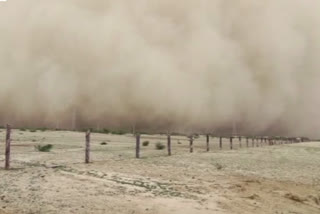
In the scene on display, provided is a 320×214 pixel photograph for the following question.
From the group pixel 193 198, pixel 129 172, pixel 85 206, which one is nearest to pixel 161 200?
pixel 193 198

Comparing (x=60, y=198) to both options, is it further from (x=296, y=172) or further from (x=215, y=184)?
(x=296, y=172)

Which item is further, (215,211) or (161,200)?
(161,200)

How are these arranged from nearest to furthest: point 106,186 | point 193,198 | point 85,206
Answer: point 85,206
point 193,198
point 106,186

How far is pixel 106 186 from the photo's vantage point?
992 cm

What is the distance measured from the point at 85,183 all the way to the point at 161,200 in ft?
7.27

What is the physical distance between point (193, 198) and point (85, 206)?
245 centimetres

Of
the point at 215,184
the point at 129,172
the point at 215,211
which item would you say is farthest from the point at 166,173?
the point at 215,211

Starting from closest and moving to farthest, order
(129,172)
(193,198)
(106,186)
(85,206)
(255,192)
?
(85,206) → (193,198) → (106,186) → (255,192) → (129,172)

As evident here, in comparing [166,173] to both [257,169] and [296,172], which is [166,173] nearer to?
[257,169]

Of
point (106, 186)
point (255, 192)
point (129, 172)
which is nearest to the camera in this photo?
point (106, 186)

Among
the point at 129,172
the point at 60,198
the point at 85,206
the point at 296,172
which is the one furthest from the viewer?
the point at 296,172

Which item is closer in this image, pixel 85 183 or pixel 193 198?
pixel 193 198

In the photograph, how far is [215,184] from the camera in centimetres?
1149

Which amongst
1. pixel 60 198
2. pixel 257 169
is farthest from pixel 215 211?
pixel 257 169
